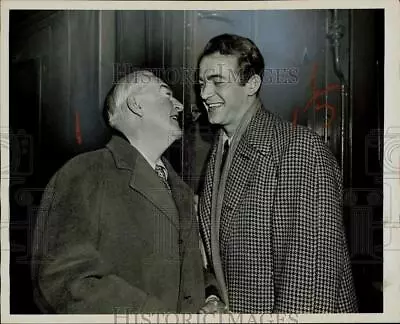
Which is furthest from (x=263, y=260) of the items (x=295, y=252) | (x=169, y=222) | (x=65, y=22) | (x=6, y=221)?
(x=65, y=22)

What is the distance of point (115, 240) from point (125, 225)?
49 millimetres

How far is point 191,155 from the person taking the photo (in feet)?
6.12

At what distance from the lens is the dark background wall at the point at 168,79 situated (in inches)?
72.8

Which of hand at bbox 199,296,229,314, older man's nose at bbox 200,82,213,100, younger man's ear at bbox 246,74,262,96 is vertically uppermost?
younger man's ear at bbox 246,74,262,96

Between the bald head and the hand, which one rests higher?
the bald head

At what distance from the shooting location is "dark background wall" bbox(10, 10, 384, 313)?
1850 millimetres

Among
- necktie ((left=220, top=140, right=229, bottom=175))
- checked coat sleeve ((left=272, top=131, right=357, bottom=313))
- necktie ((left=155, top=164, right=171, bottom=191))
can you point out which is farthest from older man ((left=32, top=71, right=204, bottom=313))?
checked coat sleeve ((left=272, top=131, right=357, bottom=313))

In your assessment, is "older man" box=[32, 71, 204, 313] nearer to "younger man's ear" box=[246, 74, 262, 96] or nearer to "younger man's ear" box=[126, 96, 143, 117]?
"younger man's ear" box=[126, 96, 143, 117]

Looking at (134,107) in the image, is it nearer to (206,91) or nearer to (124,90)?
(124,90)

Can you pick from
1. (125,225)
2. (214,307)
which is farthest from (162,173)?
(214,307)

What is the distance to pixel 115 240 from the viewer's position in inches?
72.2

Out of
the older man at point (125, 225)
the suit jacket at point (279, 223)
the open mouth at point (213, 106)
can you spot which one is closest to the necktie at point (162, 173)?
the older man at point (125, 225)

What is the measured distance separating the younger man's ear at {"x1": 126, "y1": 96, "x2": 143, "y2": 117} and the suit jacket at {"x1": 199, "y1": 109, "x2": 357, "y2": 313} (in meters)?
0.23

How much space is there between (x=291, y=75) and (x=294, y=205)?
36 cm
